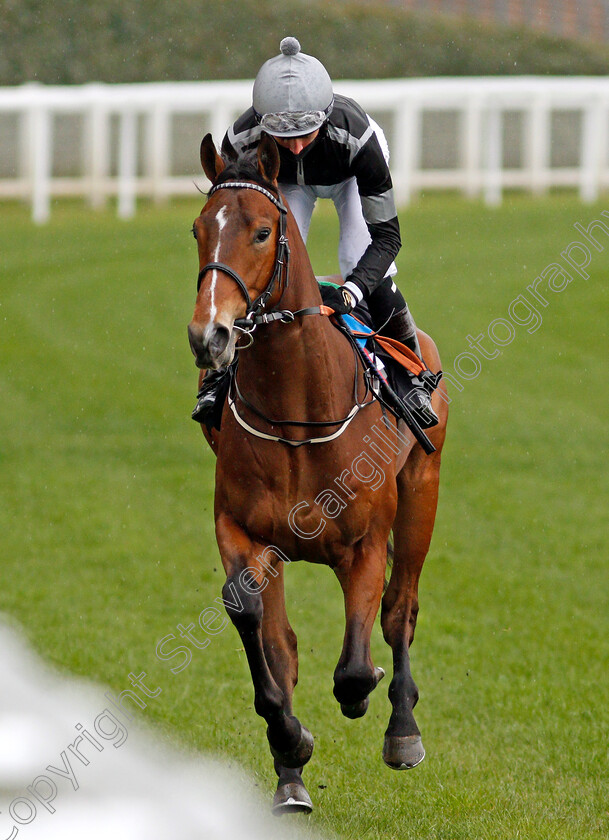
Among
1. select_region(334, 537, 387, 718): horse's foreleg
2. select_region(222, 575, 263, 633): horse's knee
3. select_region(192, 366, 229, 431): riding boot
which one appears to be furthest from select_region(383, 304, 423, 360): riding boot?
select_region(222, 575, 263, 633): horse's knee

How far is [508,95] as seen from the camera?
2506cm

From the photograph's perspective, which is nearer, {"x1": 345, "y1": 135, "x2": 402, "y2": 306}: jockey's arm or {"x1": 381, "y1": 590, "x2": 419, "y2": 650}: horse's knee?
{"x1": 345, "y1": 135, "x2": 402, "y2": 306}: jockey's arm

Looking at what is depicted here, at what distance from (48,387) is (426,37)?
17745mm

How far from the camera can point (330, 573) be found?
34.7 feet

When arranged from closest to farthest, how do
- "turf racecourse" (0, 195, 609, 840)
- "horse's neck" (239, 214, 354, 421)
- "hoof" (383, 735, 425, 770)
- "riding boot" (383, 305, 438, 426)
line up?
"horse's neck" (239, 214, 354, 421) < "hoof" (383, 735, 425, 770) < "riding boot" (383, 305, 438, 426) < "turf racecourse" (0, 195, 609, 840)

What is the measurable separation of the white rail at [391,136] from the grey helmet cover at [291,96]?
18996 mm

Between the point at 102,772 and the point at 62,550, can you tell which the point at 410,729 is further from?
the point at 62,550

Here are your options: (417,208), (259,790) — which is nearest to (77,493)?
(259,790)

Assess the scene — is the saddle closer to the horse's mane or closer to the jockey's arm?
the jockey's arm

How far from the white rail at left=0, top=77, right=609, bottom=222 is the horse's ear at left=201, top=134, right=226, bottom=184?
63.2ft

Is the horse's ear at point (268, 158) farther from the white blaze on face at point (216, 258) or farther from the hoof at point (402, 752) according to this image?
the hoof at point (402, 752)

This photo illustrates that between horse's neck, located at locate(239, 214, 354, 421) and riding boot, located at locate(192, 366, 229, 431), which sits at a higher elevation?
horse's neck, located at locate(239, 214, 354, 421)

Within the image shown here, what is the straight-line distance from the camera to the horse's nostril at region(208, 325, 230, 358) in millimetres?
4176

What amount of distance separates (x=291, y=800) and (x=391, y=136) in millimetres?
20780
